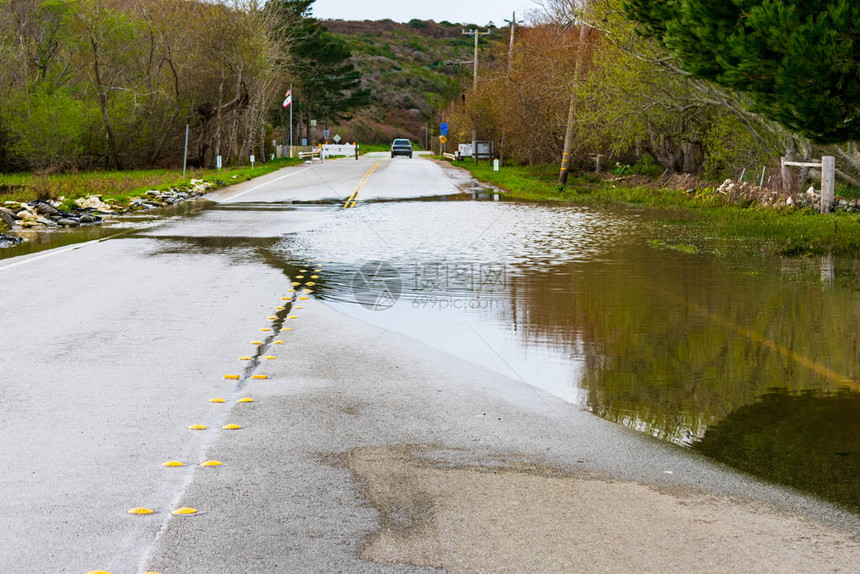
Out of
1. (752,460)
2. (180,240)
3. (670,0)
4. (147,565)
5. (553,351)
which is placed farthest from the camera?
(180,240)

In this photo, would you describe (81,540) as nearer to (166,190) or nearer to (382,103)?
(166,190)

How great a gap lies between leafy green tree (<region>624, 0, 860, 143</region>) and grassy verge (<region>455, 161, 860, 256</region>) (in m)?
1.90

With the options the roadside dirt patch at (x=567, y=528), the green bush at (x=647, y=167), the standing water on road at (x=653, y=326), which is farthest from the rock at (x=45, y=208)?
the green bush at (x=647, y=167)

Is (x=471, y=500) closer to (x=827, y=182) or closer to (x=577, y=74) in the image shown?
(x=827, y=182)

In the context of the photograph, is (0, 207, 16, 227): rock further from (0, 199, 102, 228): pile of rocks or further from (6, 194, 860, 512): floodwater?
(6, 194, 860, 512): floodwater

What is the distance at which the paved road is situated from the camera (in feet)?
14.4

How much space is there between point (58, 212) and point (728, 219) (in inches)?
609

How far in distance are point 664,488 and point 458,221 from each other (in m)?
18.2

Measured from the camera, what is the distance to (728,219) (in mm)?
22609

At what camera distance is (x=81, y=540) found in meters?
4.51

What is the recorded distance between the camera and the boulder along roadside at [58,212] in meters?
21.1

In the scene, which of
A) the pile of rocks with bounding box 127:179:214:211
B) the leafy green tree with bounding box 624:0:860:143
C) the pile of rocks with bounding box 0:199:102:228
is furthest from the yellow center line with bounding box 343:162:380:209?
the leafy green tree with bounding box 624:0:860:143

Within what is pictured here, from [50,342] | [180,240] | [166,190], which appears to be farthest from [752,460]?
[166,190]

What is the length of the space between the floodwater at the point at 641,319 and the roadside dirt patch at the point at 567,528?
2.23 feet
